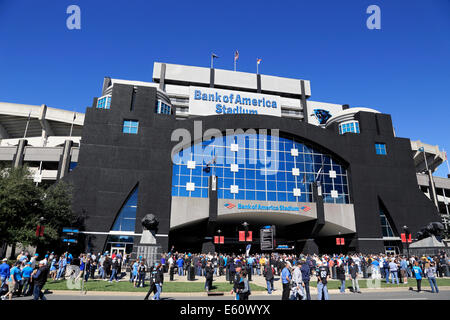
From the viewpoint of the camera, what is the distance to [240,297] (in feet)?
38.4

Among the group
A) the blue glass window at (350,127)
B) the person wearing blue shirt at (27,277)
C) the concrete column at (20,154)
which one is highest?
the blue glass window at (350,127)

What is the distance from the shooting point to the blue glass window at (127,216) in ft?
122

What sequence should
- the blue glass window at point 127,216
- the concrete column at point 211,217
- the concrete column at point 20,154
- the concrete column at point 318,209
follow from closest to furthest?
1. the blue glass window at point 127,216
2. the concrete column at point 211,217
3. the concrete column at point 318,209
4. the concrete column at point 20,154

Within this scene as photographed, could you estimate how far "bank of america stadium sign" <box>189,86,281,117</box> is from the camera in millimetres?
64812

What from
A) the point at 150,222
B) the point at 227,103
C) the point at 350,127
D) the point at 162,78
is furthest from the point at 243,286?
the point at 162,78

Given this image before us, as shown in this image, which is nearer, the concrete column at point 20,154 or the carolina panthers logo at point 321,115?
the concrete column at point 20,154

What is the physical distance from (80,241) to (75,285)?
17.4m

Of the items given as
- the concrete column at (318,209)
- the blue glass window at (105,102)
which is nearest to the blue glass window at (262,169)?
the concrete column at (318,209)

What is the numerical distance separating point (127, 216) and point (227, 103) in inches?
1496

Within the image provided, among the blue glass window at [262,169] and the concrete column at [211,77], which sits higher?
the concrete column at [211,77]

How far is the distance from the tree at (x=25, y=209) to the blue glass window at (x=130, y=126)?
11847 mm

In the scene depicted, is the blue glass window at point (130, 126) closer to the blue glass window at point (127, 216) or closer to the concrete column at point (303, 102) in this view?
the blue glass window at point (127, 216)

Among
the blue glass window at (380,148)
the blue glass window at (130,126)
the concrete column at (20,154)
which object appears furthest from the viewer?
→ the concrete column at (20,154)

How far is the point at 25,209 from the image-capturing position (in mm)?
28672
